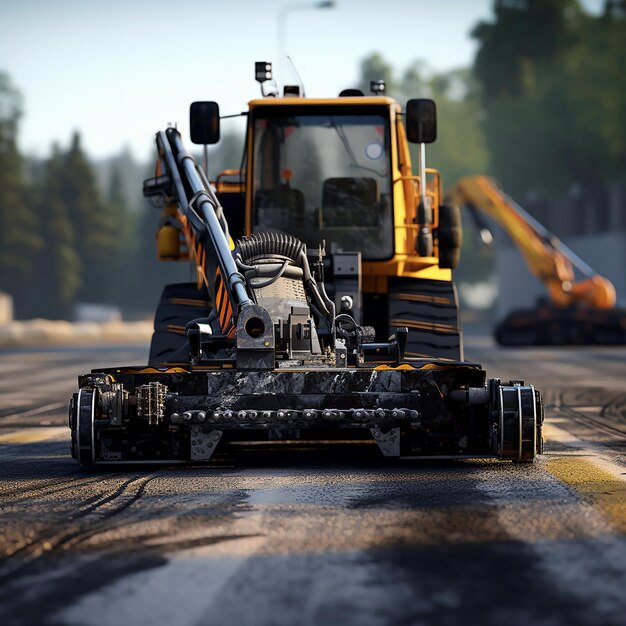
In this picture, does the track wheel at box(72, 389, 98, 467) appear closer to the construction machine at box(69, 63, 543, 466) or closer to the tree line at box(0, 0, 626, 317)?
the construction machine at box(69, 63, 543, 466)

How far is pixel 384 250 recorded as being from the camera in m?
13.1

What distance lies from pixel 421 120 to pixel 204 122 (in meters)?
1.92

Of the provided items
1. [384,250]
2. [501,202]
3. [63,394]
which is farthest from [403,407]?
[501,202]

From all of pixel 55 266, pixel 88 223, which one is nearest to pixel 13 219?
pixel 55 266

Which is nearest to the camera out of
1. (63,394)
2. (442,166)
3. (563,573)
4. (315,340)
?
(563,573)

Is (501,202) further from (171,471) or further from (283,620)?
(283,620)

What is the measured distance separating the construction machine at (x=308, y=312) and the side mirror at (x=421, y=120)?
0.05 feet

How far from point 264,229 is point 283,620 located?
822 cm

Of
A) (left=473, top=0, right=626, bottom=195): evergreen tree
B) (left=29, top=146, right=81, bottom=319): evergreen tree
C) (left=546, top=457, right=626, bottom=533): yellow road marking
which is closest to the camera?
(left=546, top=457, right=626, bottom=533): yellow road marking

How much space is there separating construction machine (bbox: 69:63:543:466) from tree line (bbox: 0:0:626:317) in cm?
5485

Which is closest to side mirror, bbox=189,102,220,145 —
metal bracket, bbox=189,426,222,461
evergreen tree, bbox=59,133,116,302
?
metal bracket, bbox=189,426,222,461

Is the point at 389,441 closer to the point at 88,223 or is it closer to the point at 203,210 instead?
the point at 203,210

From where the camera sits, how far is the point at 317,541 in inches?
267

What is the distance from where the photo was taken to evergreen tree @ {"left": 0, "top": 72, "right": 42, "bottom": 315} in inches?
3915
